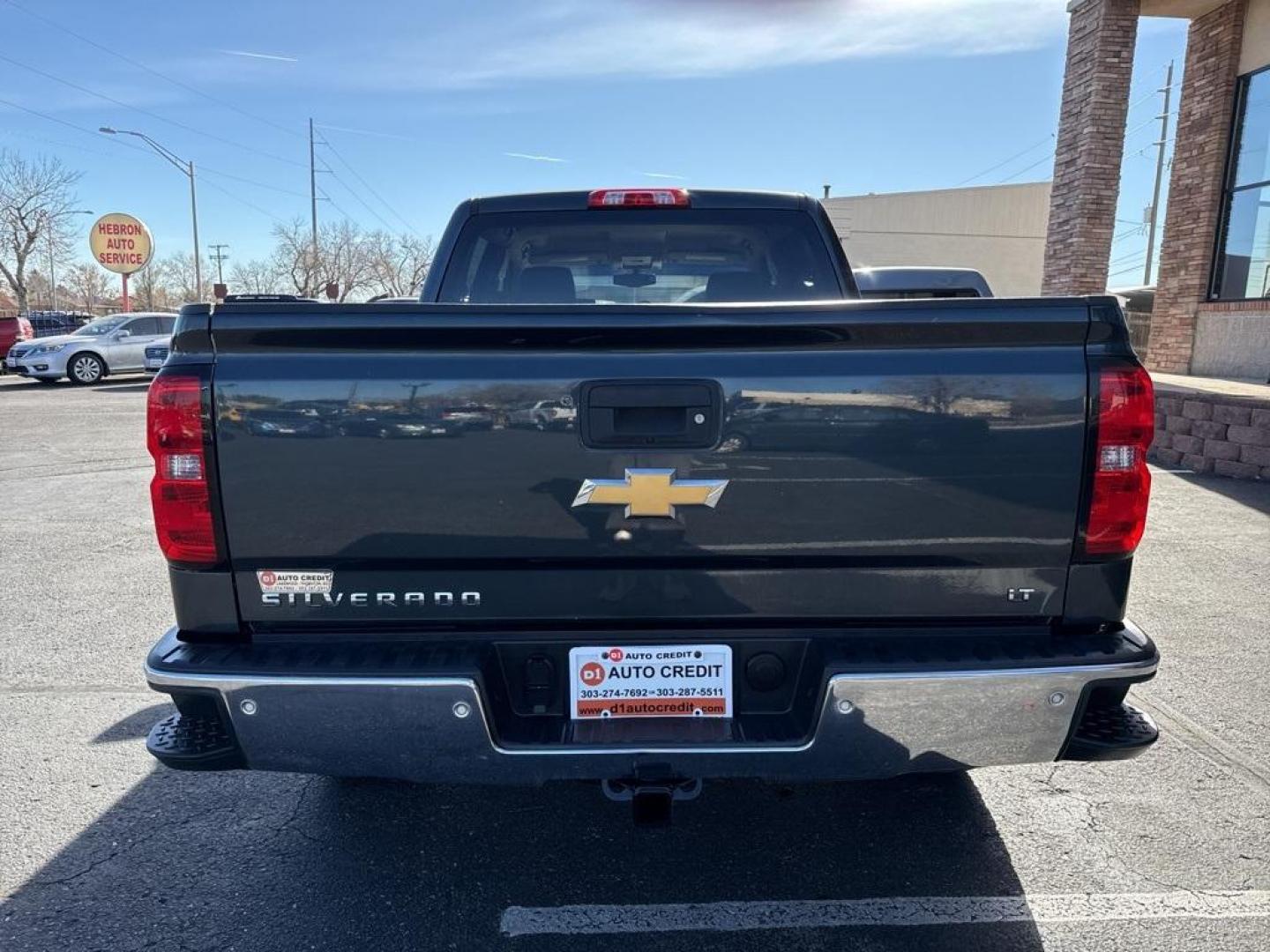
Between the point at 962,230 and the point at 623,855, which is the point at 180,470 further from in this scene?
the point at 962,230

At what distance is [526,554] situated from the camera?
2199 mm

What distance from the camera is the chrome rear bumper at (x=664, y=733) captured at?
2109 millimetres

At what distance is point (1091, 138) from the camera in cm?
1357

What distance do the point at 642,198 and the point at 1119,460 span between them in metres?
2.16

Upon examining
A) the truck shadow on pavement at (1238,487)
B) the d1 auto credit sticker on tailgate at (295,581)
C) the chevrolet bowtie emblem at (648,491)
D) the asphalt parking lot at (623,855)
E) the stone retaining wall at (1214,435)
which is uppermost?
the chevrolet bowtie emblem at (648,491)

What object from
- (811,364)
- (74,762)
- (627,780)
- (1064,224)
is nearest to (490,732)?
(627,780)

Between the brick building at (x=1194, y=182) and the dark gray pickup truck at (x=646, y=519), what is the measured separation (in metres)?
13.2

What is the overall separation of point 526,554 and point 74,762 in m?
2.41

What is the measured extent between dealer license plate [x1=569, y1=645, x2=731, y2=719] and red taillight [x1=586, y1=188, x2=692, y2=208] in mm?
2066

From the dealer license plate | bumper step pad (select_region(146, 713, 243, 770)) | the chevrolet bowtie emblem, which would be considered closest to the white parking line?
the dealer license plate

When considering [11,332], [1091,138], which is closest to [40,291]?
[11,332]

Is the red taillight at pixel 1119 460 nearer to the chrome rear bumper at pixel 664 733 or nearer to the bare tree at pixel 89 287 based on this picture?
the chrome rear bumper at pixel 664 733

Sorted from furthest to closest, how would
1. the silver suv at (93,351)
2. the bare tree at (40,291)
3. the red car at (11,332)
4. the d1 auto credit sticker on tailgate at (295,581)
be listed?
the bare tree at (40,291) → the red car at (11,332) → the silver suv at (93,351) → the d1 auto credit sticker on tailgate at (295,581)

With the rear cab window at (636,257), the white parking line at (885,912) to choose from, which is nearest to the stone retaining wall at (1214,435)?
the rear cab window at (636,257)
